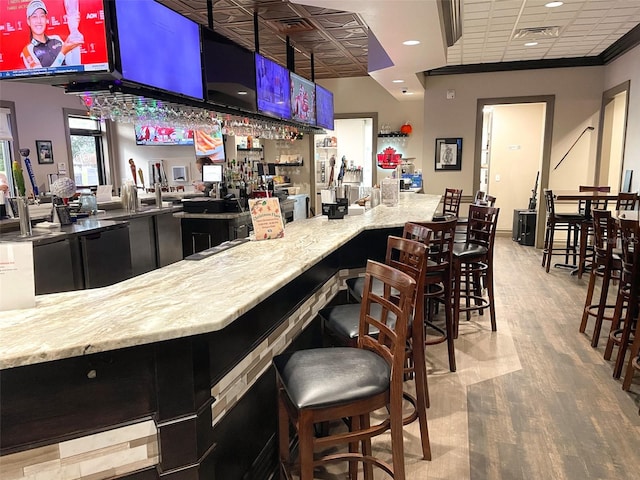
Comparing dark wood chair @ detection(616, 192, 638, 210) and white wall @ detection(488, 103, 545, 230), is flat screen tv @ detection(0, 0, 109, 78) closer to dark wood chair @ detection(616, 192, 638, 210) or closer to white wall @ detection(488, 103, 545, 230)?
dark wood chair @ detection(616, 192, 638, 210)

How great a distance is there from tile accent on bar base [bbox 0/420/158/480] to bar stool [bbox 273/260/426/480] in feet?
1.57

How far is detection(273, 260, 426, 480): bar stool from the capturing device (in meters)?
1.56

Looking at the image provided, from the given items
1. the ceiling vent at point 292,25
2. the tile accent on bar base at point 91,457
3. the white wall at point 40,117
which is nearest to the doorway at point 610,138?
the ceiling vent at point 292,25

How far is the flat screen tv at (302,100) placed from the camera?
577cm

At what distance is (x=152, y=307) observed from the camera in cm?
156

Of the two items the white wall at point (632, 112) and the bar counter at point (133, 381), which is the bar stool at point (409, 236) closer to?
the bar counter at point (133, 381)

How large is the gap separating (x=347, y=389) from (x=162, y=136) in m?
9.15

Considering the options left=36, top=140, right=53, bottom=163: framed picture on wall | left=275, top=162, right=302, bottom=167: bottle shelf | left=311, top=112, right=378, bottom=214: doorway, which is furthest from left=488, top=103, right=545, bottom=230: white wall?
left=36, top=140, right=53, bottom=163: framed picture on wall

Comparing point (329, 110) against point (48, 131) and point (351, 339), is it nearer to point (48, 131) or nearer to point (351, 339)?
point (48, 131)

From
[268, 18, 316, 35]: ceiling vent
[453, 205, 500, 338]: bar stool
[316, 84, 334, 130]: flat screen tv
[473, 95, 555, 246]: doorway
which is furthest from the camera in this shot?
[473, 95, 555, 246]: doorway

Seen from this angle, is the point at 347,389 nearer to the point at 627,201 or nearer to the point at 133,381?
the point at 133,381

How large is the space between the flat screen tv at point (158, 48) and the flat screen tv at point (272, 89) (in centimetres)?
103

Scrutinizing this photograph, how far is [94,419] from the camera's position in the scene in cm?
134

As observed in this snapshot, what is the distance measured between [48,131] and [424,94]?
6.59 meters
